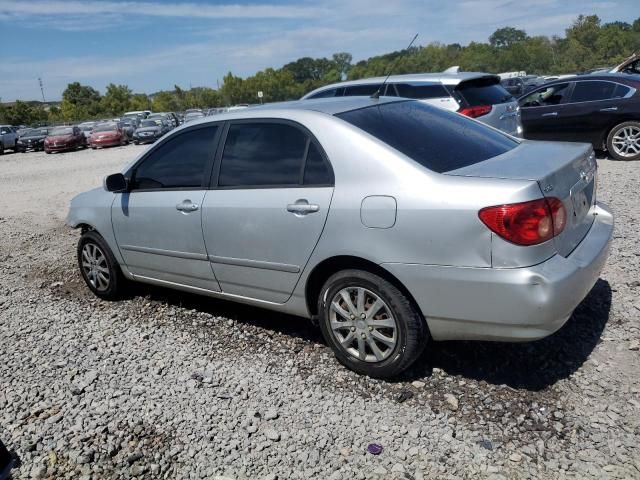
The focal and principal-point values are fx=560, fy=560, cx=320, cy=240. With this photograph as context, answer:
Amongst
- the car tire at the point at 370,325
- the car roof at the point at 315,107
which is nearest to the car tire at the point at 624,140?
the car roof at the point at 315,107

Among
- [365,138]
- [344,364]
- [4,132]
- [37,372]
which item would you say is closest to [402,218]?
[365,138]

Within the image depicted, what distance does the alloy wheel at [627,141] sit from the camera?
32.4 ft

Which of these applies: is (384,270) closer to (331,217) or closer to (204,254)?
(331,217)

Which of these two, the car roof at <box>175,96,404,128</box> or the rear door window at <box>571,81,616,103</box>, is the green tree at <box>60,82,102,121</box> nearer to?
the rear door window at <box>571,81,616,103</box>

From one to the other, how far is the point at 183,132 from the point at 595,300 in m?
3.41

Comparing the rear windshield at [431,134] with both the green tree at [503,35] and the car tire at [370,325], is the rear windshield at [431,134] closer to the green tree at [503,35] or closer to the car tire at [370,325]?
the car tire at [370,325]

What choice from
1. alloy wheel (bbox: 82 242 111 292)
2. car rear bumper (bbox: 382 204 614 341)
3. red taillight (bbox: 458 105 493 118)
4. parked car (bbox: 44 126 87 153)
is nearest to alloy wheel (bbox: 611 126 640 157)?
red taillight (bbox: 458 105 493 118)

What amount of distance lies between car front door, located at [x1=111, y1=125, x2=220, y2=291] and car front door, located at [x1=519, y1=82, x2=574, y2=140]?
853 centimetres

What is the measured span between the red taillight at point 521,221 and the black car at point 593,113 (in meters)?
8.37

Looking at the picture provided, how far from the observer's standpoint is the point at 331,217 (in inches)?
131

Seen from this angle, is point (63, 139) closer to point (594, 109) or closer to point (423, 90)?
Answer: point (423, 90)

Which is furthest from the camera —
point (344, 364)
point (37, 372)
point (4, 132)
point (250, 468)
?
point (4, 132)

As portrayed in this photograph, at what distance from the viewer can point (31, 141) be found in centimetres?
3134

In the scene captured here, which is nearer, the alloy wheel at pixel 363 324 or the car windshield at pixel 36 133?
the alloy wheel at pixel 363 324
